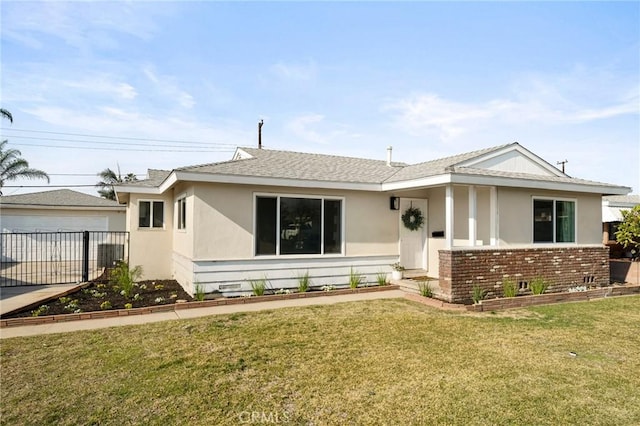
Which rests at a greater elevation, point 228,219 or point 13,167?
point 13,167

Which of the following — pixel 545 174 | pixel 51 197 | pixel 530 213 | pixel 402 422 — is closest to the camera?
pixel 402 422

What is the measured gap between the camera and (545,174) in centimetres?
1162

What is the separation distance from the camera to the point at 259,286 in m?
9.68

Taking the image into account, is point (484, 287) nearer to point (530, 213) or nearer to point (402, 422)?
point (530, 213)

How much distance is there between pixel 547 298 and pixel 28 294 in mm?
12728

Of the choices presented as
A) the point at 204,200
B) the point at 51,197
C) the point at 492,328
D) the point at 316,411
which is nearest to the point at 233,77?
the point at 204,200

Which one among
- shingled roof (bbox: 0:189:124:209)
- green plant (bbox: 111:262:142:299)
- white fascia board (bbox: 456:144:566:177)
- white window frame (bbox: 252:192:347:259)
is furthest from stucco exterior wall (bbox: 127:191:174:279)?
shingled roof (bbox: 0:189:124:209)

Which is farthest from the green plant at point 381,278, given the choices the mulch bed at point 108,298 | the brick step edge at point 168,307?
the mulch bed at point 108,298

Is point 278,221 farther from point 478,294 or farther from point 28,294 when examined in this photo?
point 28,294

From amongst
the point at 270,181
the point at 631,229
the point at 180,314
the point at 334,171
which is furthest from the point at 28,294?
the point at 631,229

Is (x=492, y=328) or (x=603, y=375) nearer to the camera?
(x=603, y=375)

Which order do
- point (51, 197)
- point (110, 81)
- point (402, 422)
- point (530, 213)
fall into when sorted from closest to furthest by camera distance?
point (402, 422) < point (530, 213) < point (110, 81) < point (51, 197)

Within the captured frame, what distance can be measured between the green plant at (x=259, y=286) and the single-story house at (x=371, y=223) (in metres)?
0.13

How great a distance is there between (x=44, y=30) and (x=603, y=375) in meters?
13.5
